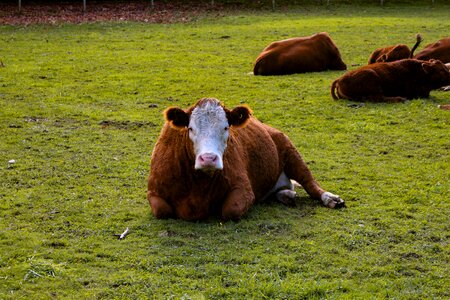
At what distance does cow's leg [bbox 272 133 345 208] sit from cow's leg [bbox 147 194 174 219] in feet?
5.38

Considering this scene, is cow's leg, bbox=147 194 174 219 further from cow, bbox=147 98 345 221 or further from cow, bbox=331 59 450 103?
cow, bbox=331 59 450 103

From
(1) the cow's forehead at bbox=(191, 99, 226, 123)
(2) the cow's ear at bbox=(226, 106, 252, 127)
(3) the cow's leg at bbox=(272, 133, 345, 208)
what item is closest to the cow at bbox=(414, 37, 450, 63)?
(3) the cow's leg at bbox=(272, 133, 345, 208)

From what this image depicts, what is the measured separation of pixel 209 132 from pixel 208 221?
884mm

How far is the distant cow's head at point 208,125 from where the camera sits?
22.4 feet

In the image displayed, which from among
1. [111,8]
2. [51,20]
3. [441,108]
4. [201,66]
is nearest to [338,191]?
[441,108]

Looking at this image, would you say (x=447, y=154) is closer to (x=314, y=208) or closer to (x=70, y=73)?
(x=314, y=208)

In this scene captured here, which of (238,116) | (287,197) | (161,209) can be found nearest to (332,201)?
(287,197)

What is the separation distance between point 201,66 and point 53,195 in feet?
31.4

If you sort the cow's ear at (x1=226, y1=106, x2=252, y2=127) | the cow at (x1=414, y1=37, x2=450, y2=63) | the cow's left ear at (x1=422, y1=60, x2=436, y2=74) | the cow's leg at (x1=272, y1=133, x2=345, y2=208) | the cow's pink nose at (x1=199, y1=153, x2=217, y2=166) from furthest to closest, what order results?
the cow at (x1=414, y1=37, x2=450, y2=63), the cow's left ear at (x1=422, y1=60, x2=436, y2=74), the cow's leg at (x1=272, y1=133, x2=345, y2=208), the cow's ear at (x1=226, y1=106, x2=252, y2=127), the cow's pink nose at (x1=199, y1=153, x2=217, y2=166)

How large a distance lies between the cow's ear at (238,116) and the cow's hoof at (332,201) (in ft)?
4.05

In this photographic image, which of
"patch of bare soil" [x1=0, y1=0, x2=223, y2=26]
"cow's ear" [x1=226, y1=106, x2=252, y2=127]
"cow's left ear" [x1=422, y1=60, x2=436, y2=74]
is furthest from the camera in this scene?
"patch of bare soil" [x1=0, y1=0, x2=223, y2=26]

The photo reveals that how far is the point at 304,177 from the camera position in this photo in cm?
830

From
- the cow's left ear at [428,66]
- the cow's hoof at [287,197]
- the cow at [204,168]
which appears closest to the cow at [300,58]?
the cow's left ear at [428,66]

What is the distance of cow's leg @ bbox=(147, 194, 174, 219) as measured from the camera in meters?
7.33
